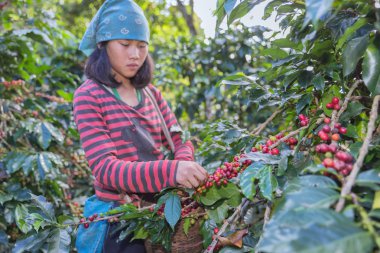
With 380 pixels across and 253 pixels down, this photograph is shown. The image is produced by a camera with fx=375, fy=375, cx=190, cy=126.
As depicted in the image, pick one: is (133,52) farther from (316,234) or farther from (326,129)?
(316,234)

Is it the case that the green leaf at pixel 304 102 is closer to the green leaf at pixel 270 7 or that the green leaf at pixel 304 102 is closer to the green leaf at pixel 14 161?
the green leaf at pixel 270 7

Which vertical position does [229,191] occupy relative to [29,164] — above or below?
above

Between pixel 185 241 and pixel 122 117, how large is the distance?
533mm

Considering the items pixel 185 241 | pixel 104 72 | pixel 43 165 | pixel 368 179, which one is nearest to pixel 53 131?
pixel 43 165

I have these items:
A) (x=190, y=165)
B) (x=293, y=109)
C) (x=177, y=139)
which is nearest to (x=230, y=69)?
(x=177, y=139)

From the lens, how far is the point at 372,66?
74 centimetres

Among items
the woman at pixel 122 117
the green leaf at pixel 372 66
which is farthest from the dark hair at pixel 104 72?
the green leaf at pixel 372 66

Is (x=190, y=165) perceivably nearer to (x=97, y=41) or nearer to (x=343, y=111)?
(x=343, y=111)

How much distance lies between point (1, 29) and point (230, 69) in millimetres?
1818

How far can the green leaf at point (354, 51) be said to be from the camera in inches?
29.1

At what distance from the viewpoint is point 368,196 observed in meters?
0.60

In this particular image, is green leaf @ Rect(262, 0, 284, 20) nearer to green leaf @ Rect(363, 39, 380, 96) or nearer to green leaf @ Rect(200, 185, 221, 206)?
green leaf @ Rect(363, 39, 380, 96)

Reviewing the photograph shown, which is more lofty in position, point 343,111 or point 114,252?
point 343,111

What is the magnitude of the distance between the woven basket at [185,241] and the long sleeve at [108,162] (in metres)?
0.14
